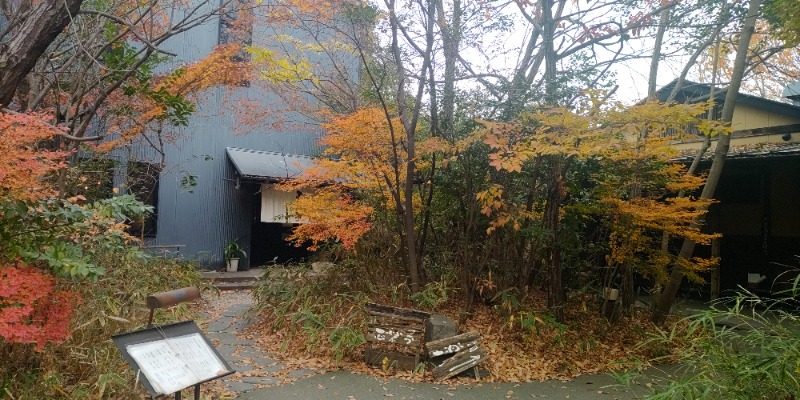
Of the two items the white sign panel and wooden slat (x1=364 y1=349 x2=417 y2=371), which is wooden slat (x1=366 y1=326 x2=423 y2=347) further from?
the white sign panel

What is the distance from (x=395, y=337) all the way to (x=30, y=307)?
3.96 metres

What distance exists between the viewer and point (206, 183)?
15305mm

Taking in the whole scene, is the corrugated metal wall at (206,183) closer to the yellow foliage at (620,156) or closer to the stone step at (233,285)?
the stone step at (233,285)

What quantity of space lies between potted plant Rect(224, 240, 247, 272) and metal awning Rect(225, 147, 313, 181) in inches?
80.4

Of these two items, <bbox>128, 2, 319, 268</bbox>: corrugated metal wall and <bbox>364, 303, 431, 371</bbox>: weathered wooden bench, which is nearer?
<bbox>364, 303, 431, 371</bbox>: weathered wooden bench

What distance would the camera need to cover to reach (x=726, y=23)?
9.49 m

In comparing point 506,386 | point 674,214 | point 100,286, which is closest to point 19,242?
point 100,286

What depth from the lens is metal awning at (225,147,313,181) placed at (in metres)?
15.0

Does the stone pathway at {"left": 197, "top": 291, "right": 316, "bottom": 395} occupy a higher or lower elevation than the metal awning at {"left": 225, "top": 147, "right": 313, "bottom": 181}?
lower

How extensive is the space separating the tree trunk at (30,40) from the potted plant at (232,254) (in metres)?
11.0

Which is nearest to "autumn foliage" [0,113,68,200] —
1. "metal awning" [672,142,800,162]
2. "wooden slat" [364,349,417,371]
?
"wooden slat" [364,349,417,371]

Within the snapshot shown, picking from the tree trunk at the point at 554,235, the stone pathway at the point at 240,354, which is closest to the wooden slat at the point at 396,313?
the stone pathway at the point at 240,354

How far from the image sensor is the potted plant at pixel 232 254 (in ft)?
50.0

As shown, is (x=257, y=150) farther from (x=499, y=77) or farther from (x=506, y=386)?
(x=506, y=386)
